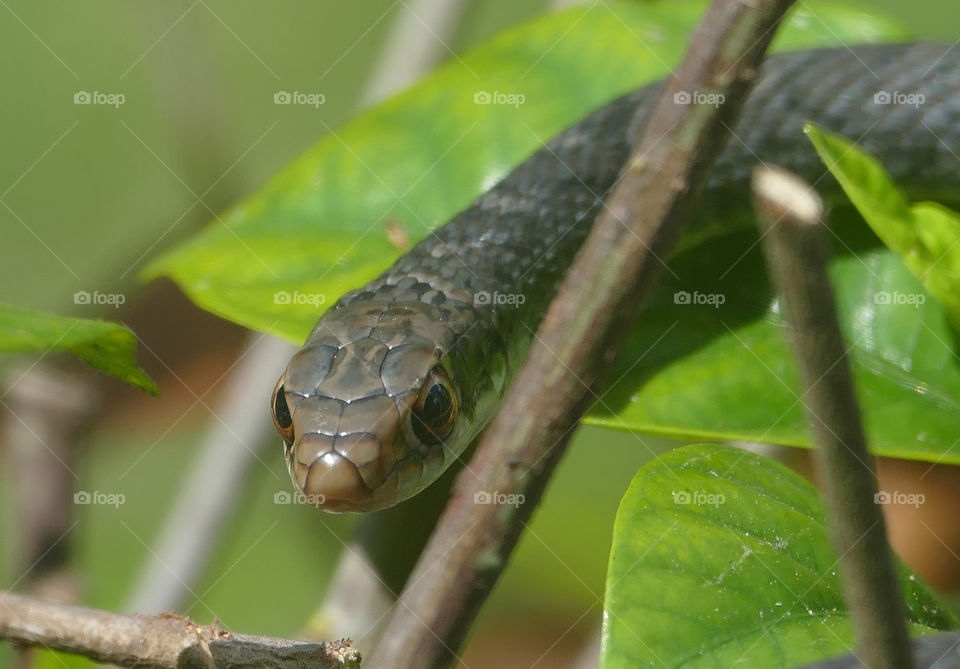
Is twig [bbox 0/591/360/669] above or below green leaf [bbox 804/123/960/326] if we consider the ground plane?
below

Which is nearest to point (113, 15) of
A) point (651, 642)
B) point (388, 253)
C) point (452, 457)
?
point (388, 253)
